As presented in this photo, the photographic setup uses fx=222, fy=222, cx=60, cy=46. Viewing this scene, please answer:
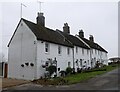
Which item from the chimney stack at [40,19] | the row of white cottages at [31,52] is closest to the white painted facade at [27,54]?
the row of white cottages at [31,52]

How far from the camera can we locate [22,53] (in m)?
27.7

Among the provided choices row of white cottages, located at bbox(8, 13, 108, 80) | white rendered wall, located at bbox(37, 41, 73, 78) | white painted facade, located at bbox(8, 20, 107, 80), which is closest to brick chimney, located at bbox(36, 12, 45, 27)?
row of white cottages, located at bbox(8, 13, 108, 80)

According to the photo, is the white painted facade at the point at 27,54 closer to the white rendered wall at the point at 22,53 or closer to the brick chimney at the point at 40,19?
the white rendered wall at the point at 22,53

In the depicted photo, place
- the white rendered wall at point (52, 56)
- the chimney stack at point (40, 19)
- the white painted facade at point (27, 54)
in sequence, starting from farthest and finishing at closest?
the chimney stack at point (40, 19) < the white rendered wall at point (52, 56) < the white painted facade at point (27, 54)

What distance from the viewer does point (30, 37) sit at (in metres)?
27.0

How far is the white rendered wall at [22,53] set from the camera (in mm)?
26391

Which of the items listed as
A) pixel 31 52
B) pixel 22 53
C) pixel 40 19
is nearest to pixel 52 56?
pixel 31 52

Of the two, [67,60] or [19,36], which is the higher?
[19,36]

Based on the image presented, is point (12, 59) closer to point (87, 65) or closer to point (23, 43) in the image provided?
point (23, 43)

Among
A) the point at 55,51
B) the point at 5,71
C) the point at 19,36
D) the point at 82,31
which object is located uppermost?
the point at 82,31

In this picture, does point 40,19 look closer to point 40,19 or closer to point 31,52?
point 40,19

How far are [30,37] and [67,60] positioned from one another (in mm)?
9028

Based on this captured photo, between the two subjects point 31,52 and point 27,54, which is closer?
point 31,52

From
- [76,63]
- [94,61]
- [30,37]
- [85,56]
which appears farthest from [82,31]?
[30,37]
